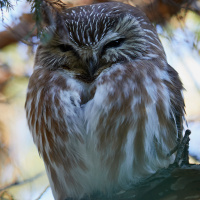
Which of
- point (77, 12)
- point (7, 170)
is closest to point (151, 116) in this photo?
point (77, 12)

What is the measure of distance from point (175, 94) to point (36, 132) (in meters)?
1.16

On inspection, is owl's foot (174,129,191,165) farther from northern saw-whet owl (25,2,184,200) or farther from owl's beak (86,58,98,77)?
owl's beak (86,58,98,77)

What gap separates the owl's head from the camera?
2.94 metres

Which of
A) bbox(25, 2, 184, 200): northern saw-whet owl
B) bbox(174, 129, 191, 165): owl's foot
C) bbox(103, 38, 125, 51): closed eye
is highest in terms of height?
bbox(103, 38, 125, 51): closed eye

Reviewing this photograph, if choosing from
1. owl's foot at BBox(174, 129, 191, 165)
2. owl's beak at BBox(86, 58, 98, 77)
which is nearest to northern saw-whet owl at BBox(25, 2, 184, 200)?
owl's beak at BBox(86, 58, 98, 77)

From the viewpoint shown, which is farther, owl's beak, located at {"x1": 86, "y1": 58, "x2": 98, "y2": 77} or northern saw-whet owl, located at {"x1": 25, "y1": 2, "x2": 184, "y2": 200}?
owl's beak, located at {"x1": 86, "y1": 58, "x2": 98, "y2": 77}

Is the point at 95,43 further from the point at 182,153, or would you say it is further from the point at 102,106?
the point at 182,153

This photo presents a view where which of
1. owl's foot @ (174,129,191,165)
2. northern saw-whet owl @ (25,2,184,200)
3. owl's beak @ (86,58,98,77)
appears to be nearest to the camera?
owl's foot @ (174,129,191,165)

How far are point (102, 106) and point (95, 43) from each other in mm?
518

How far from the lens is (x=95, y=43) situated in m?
2.92

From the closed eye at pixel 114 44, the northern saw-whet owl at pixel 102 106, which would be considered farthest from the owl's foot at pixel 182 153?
the closed eye at pixel 114 44

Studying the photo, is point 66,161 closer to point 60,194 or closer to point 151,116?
point 60,194

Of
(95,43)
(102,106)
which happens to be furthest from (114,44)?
(102,106)

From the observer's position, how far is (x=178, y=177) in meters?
2.41
